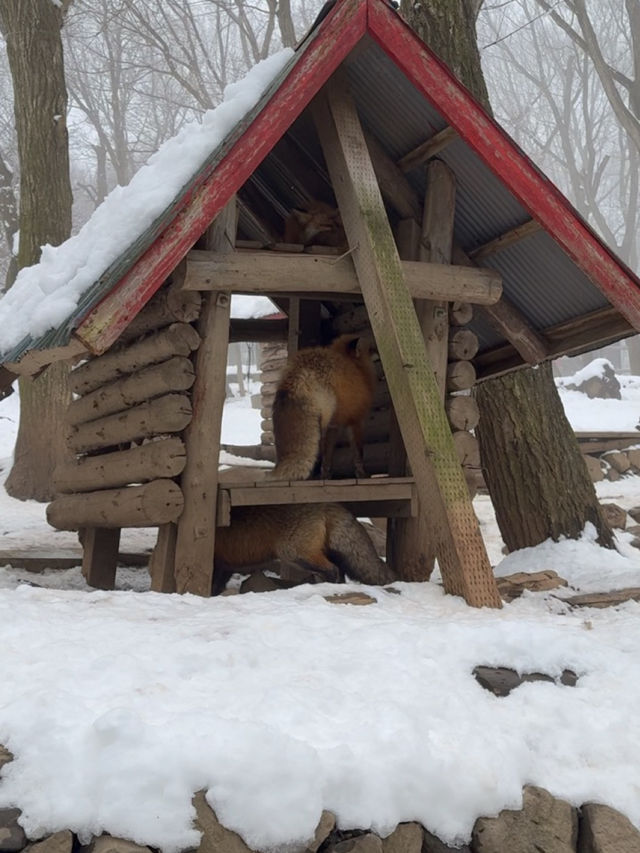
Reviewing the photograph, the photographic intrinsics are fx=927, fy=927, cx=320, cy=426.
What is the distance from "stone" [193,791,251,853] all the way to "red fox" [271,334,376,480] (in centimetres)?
299

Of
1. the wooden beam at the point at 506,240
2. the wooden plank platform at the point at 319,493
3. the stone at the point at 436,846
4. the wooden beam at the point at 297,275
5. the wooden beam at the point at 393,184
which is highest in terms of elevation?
the wooden beam at the point at 393,184

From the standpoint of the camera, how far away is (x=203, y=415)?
17.0 feet

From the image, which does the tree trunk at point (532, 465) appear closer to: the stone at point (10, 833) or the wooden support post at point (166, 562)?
the wooden support post at point (166, 562)

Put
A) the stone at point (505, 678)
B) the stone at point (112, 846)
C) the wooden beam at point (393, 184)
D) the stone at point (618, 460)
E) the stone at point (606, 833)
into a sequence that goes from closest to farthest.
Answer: the stone at point (112, 846), the stone at point (606, 833), the stone at point (505, 678), the wooden beam at point (393, 184), the stone at point (618, 460)

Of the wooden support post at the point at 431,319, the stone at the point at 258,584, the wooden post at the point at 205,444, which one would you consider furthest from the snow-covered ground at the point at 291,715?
the wooden support post at the point at 431,319

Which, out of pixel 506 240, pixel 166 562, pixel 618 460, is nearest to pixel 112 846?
pixel 166 562

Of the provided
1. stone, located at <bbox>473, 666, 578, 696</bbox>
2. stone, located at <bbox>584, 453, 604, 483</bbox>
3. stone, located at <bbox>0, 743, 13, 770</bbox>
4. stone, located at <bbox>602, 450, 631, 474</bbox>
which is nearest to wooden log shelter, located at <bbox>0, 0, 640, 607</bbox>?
stone, located at <bbox>473, 666, 578, 696</bbox>

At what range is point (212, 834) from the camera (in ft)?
9.08

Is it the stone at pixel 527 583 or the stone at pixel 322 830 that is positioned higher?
the stone at pixel 527 583

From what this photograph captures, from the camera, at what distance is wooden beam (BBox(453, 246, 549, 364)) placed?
625 centimetres

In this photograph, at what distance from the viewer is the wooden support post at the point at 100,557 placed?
666 cm

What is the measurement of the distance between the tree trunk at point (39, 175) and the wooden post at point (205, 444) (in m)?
6.17

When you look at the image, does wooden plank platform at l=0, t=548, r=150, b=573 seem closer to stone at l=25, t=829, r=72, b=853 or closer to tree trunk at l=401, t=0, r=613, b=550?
tree trunk at l=401, t=0, r=613, b=550

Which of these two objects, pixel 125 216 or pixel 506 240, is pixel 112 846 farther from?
pixel 506 240
